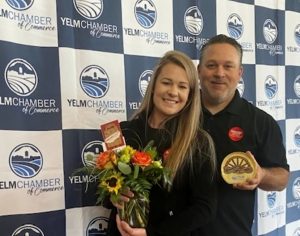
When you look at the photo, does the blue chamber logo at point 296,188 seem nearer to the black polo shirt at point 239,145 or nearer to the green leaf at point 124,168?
the black polo shirt at point 239,145

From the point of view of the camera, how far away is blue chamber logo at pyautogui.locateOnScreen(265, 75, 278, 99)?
88.1 inches

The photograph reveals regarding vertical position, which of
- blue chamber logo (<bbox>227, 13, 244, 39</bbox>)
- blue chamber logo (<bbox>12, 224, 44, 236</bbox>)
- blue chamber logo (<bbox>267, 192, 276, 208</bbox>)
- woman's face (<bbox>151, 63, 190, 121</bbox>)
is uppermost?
blue chamber logo (<bbox>227, 13, 244, 39</bbox>)

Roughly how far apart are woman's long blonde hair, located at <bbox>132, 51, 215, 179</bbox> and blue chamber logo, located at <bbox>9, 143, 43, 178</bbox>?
1.65ft

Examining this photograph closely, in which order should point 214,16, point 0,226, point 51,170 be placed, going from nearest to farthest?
point 0,226 < point 51,170 < point 214,16

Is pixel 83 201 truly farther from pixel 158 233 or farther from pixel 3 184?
pixel 158 233

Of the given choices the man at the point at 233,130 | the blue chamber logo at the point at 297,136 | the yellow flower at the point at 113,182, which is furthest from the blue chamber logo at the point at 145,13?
the blue chamber logo at the point at 297,136

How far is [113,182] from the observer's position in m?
1.12

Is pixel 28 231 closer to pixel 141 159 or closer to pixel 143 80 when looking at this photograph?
pixel 141 159

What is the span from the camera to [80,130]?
1.57m

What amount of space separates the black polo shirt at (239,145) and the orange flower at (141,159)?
43 cm

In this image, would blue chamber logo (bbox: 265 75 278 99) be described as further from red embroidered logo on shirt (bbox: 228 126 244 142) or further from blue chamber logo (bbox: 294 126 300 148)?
red embroidered logo on shirt (bbox: 228 126 244 142)

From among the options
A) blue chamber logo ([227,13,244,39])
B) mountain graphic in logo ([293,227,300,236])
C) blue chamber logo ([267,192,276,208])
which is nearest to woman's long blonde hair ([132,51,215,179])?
blue chamber logo ([227,13,244,39])

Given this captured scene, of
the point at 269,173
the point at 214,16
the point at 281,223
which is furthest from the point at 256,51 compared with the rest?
the point at 281,223

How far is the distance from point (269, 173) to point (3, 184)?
1063 mm
